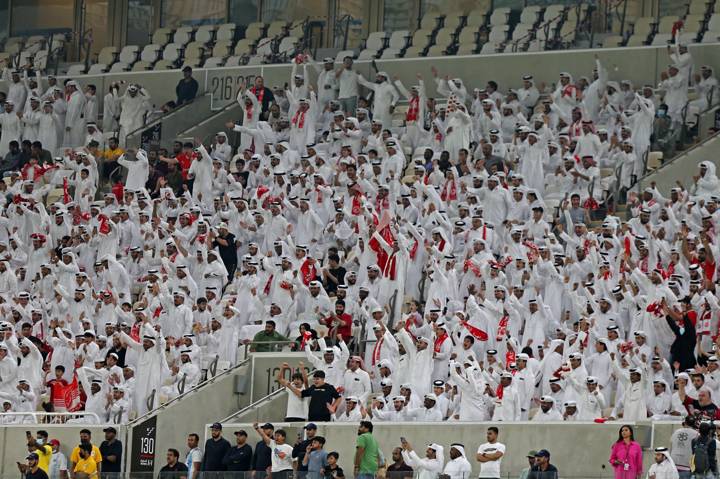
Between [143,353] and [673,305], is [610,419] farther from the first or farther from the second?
[143,353]

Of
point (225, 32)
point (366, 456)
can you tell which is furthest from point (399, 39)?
point (366, 456)

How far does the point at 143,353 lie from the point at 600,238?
7.64 m

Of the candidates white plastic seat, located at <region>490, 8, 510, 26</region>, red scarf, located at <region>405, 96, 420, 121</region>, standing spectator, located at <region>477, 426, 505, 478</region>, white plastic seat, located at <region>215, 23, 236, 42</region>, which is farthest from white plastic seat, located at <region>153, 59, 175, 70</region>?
standing spectator, located at <region>477, 426, 505, 478</region>

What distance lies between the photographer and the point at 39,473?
27.2 m

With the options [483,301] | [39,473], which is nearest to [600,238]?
[483,301]

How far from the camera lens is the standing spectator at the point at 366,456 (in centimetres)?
2644

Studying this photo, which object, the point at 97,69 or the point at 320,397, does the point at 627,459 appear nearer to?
the point at 320,397

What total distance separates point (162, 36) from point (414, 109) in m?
11.3

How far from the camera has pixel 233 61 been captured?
45.8 metres

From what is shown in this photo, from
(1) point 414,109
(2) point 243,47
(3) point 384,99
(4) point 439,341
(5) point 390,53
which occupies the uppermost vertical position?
(2) point 243,47

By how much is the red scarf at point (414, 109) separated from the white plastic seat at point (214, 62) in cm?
743

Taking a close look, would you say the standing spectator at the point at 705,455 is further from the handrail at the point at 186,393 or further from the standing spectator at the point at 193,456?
the handrail at the point at 186,393

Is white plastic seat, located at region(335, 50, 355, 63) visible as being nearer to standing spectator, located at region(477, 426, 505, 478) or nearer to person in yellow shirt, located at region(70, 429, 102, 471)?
person in yellow shirt, located at region(70, 429, 102, 471)

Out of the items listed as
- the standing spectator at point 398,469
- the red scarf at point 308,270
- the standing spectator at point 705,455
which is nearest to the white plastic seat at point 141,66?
the red scarf at point 308,270
